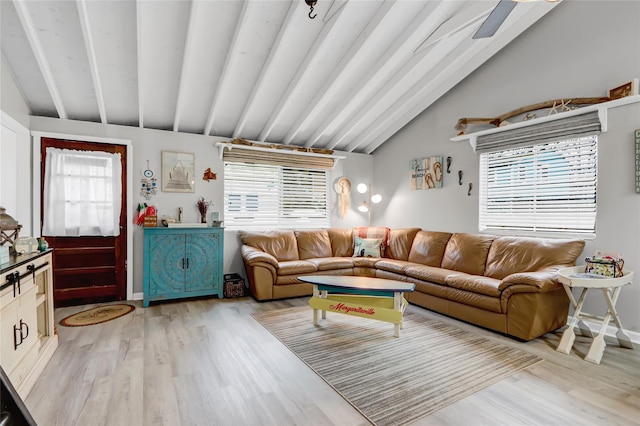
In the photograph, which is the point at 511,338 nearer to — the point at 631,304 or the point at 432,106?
the point at 631,304

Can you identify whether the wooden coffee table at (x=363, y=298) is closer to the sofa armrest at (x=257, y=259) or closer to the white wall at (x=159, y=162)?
the sofa armrest at (x=257, y=259)

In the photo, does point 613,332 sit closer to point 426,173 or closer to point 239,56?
Answer: point 426,173

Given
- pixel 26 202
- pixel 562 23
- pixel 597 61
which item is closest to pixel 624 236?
pixel 597 61

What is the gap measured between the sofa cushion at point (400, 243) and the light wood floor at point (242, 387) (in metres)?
1.99

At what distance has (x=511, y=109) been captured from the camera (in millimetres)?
4035

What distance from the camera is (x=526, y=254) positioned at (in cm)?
360

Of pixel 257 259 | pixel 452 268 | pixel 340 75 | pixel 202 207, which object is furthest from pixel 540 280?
pixel 202 207

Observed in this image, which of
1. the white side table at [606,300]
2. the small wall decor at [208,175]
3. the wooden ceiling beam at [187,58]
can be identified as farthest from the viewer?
the small wall decor at [208,175]

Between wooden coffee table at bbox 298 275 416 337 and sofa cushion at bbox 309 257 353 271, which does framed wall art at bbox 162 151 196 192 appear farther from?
wooden coffee table at bbox 298 275 416 337

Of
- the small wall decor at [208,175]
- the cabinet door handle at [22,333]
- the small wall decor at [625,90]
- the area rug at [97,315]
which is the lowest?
the area rug at [97,315]

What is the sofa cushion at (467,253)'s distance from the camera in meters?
4.03

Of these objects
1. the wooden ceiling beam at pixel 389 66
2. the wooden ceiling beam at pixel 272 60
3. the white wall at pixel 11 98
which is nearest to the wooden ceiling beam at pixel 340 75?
the wooden ceiling beam at pixel 389 66

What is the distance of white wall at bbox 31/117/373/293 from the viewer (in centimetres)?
423

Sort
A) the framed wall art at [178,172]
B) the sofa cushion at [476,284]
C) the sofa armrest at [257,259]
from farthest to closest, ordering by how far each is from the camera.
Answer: the framed wall art at [178,172], the sofa armrest at [257,259], the sofa cushion at [476,284]
